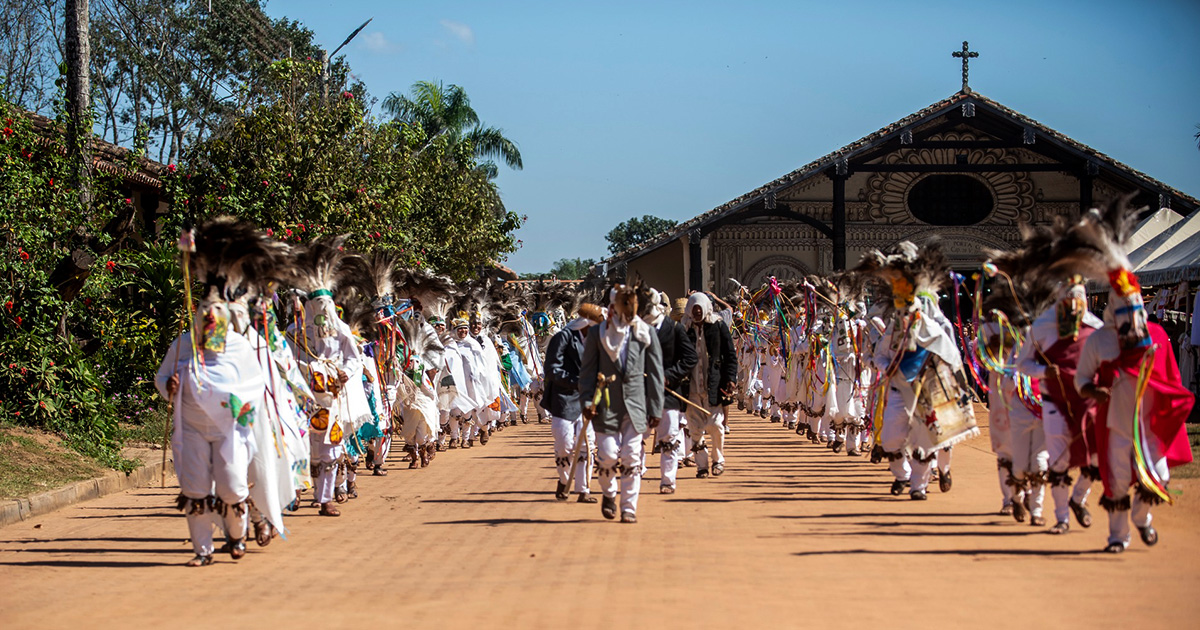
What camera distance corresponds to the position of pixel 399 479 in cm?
1398

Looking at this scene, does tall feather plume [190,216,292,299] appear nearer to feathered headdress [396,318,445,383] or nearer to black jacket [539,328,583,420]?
black jacket [539,328,583,420]

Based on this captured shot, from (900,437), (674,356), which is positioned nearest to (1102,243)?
(900,437)

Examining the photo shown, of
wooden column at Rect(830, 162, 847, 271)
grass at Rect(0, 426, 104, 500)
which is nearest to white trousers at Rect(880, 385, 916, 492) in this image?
grass at Rect(0, 426, 104, 500)

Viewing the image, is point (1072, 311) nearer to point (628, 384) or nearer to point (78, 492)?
point (628, 384)

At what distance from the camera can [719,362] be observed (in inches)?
516

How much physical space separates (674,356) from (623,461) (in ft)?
6.38

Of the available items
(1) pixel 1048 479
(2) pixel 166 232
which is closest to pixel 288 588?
(1) pixel 1048 479

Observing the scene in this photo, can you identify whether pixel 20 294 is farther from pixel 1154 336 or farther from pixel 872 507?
pixel 1154 336

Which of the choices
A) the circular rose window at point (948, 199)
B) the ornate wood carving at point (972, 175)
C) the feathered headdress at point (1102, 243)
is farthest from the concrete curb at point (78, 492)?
the circular rose window at point (948, 199)

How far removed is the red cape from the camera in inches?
311

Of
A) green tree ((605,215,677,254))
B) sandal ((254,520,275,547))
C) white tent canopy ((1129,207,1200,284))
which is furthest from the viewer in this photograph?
green tree ((605,215,677,254))

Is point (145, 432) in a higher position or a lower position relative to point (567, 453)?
higher

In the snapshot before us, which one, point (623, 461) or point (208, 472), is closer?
point (208, 472)

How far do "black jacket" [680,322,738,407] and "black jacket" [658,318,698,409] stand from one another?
3.12 ft
